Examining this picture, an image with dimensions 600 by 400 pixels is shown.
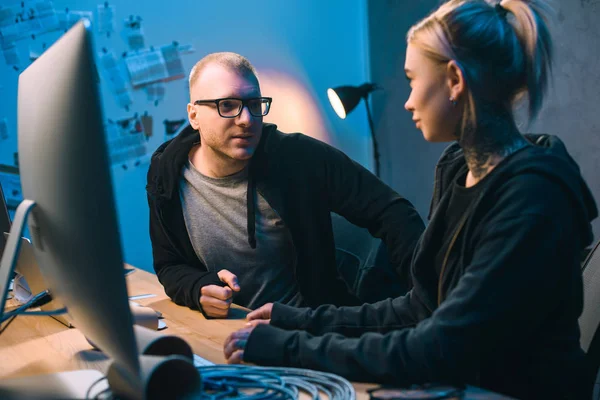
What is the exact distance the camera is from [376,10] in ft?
12.3

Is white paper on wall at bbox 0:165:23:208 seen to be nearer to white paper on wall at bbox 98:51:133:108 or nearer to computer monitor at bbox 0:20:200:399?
white paper on wall at bbox 98:51:133:108

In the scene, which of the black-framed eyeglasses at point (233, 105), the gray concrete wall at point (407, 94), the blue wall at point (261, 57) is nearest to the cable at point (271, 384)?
the black-framed eyeglasses at point (233, 105)

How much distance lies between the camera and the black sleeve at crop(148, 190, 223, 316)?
1.45 meters

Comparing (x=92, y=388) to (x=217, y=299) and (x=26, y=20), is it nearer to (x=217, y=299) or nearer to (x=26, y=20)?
(x=217, y=299)

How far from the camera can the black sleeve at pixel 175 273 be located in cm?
145

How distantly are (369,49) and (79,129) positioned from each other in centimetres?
335

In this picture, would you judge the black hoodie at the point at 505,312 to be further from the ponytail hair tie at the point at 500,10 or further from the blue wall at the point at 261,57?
the blue wall at the point at 261,57

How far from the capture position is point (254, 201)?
5.83 feet

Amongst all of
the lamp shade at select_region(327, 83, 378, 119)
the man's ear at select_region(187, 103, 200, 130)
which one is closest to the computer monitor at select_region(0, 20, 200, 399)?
the man's ear at select_region(187, 103, 200, 130)

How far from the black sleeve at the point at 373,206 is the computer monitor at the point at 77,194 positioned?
0.97 metres

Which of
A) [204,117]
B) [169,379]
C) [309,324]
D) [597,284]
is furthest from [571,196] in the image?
[204,117]

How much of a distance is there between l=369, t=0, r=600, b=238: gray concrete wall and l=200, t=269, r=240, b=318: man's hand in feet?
5.66

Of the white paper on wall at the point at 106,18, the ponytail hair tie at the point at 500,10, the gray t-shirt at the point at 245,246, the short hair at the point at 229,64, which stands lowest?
the gray t-shirt at the point at 245,246

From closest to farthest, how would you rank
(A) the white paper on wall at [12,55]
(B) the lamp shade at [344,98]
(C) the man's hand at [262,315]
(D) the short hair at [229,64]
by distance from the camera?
(C) the man's hand at [262,315]
(D) the short hair at [229,64]
(A) the white paper on wall at [12,55]
(B) the lamp shade at [344,98]
